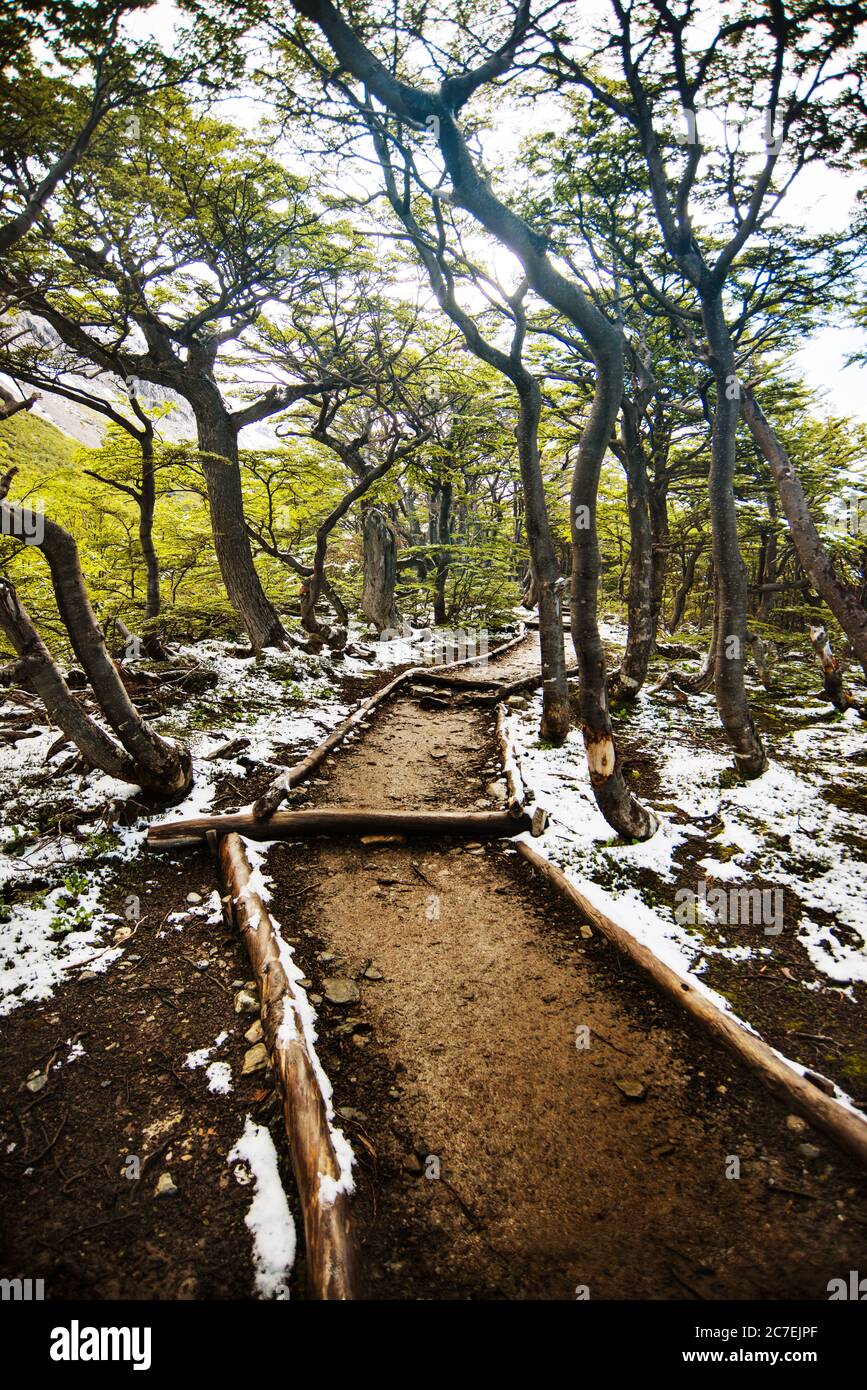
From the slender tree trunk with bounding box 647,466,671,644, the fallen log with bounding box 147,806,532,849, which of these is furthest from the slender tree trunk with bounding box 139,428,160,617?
the slender tree trunk with bounding box 647,466,671,644

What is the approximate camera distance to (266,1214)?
2.32m

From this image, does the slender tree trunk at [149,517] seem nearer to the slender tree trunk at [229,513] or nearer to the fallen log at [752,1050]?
the slender tree trunk at [229,513]

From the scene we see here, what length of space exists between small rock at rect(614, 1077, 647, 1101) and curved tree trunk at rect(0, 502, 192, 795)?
451cm

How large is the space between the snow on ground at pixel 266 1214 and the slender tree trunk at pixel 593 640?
3743 millimetres

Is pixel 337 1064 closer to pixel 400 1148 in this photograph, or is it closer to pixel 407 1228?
pixel 400 1148

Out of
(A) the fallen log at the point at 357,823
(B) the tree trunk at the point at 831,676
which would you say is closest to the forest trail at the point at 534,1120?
(A) the fallen log at the point at 357,823

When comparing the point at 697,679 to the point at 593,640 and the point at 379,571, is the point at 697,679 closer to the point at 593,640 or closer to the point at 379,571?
the point at 593,640

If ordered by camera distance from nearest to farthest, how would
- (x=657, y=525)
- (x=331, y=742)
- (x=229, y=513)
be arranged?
(x=331, y=742) → (x=229, y=513) → (x=657, y=525)

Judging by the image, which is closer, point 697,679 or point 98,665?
point 98,665

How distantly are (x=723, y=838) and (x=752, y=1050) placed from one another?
9.83 ft

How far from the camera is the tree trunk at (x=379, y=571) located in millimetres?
15094

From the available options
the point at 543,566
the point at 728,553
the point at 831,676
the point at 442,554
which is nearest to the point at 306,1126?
the point at 543,566

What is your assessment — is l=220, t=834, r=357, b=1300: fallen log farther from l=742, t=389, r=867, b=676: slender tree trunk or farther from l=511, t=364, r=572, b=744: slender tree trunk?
l=742, t=389, r=867, b=676: slender tree trunk

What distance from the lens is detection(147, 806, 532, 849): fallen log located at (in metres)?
5.06
